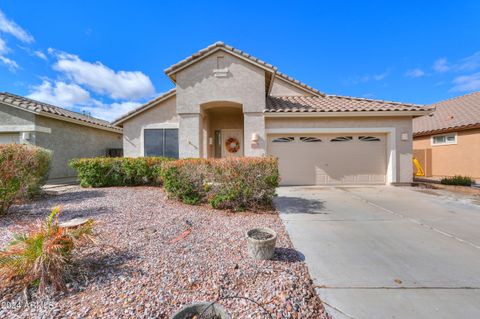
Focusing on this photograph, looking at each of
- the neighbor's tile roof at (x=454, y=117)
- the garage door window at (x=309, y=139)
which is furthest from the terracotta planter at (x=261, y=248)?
the neighbor's tile roof at (x=454, y=117)

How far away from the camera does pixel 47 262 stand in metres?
2.66

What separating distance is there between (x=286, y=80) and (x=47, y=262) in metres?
13.5

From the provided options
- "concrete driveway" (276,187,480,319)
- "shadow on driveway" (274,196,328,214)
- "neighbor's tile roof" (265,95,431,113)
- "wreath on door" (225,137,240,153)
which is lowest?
"concrete driveway" (276,187,480,319)

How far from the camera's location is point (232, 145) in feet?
41.3

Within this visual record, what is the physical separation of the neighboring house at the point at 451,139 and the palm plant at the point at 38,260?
1952 cm

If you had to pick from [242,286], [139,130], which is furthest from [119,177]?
[242,286]

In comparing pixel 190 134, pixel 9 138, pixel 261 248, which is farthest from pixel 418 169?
pixel 9 138

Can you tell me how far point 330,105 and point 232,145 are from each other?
580cm

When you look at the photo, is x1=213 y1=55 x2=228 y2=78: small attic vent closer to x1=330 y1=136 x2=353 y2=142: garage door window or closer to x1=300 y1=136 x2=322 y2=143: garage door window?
x1=300 y1=136 x2=322 y2=143: garage door window

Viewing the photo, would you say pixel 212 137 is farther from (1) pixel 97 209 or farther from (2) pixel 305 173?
(1) pixel 97 209

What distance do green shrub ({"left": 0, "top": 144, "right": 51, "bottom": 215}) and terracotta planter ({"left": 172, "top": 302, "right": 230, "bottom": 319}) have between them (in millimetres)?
6414

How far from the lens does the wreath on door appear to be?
1255 centimetres

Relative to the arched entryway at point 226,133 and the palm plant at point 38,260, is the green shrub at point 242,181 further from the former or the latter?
the arched entryway at point 226,133

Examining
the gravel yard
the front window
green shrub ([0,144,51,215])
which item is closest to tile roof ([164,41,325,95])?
green shrub ([0,144,51,215])
